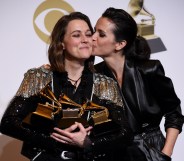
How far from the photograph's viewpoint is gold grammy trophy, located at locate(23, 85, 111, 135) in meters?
1.44

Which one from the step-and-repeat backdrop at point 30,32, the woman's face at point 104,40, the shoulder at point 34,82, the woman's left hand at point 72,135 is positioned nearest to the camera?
the woman's left hand at point 72,135

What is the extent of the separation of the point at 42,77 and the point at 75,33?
23cm

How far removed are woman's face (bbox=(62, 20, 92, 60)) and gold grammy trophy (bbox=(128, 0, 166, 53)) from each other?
99 centimetres

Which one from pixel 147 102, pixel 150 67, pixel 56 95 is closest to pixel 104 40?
pixel 150 67

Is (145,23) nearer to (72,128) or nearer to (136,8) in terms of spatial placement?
(136,8)

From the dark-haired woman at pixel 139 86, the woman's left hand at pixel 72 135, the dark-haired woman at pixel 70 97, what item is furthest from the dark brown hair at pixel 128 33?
the woman's left hand at pixel 72 135

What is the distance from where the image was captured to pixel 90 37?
65.8 inches

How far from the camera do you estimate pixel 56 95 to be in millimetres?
1554

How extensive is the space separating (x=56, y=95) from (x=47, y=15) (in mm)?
973

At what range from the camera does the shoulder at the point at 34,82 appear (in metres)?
1.56

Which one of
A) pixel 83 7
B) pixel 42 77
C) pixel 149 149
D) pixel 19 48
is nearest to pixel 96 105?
pixel 42 77

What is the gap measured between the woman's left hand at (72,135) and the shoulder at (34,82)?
0.20m

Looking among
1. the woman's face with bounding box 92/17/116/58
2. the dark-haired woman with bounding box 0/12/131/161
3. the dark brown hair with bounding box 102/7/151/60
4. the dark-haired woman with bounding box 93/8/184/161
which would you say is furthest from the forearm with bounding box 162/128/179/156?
the woman's face with bounding box 92/17/116/58

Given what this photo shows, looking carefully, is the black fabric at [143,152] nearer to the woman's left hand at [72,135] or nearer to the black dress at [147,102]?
the black dress at [147,102]
